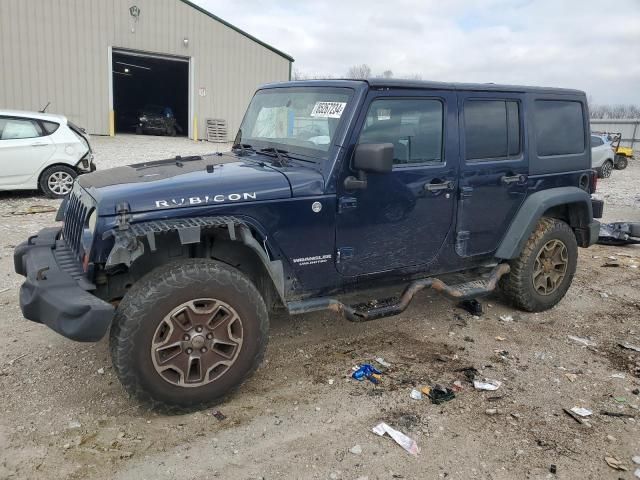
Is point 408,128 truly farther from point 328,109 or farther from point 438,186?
point 328,109

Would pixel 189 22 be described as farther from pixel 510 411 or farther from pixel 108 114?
pixel 510 411

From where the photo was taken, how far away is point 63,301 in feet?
9.47

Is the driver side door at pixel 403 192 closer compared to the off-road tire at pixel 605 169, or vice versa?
the driver side door at pixel 403 192

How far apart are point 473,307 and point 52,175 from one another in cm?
806

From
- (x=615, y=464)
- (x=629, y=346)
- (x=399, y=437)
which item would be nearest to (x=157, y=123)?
(x=629, y=346)

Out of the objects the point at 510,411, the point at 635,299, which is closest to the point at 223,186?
the point at 510,411

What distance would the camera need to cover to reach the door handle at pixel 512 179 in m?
4.53

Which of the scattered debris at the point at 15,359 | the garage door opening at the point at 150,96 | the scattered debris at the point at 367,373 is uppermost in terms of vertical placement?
the garage door opening at the point at 150,96

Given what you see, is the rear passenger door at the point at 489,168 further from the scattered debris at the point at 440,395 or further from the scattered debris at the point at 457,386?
the scattered debris at the point at 440,395

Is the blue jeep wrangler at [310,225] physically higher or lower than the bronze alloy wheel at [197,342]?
higher

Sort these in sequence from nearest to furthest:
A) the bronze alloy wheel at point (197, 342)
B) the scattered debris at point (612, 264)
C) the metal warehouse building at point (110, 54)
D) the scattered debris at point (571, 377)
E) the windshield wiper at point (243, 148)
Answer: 1. the bronze alloy wheel at point (197, 342)
2. the scattered debris at point (571, 377)
3. the windshield wiper at point (243, 148)
4. the scattered debris at point (612, 264)
5. the metal warehouse building at point (110, 54)

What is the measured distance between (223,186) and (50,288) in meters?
1.16

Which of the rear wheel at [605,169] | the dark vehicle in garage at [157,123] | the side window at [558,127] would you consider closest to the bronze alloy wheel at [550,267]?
the side window at [558,127]

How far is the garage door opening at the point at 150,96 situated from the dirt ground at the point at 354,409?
21357 millimetres
